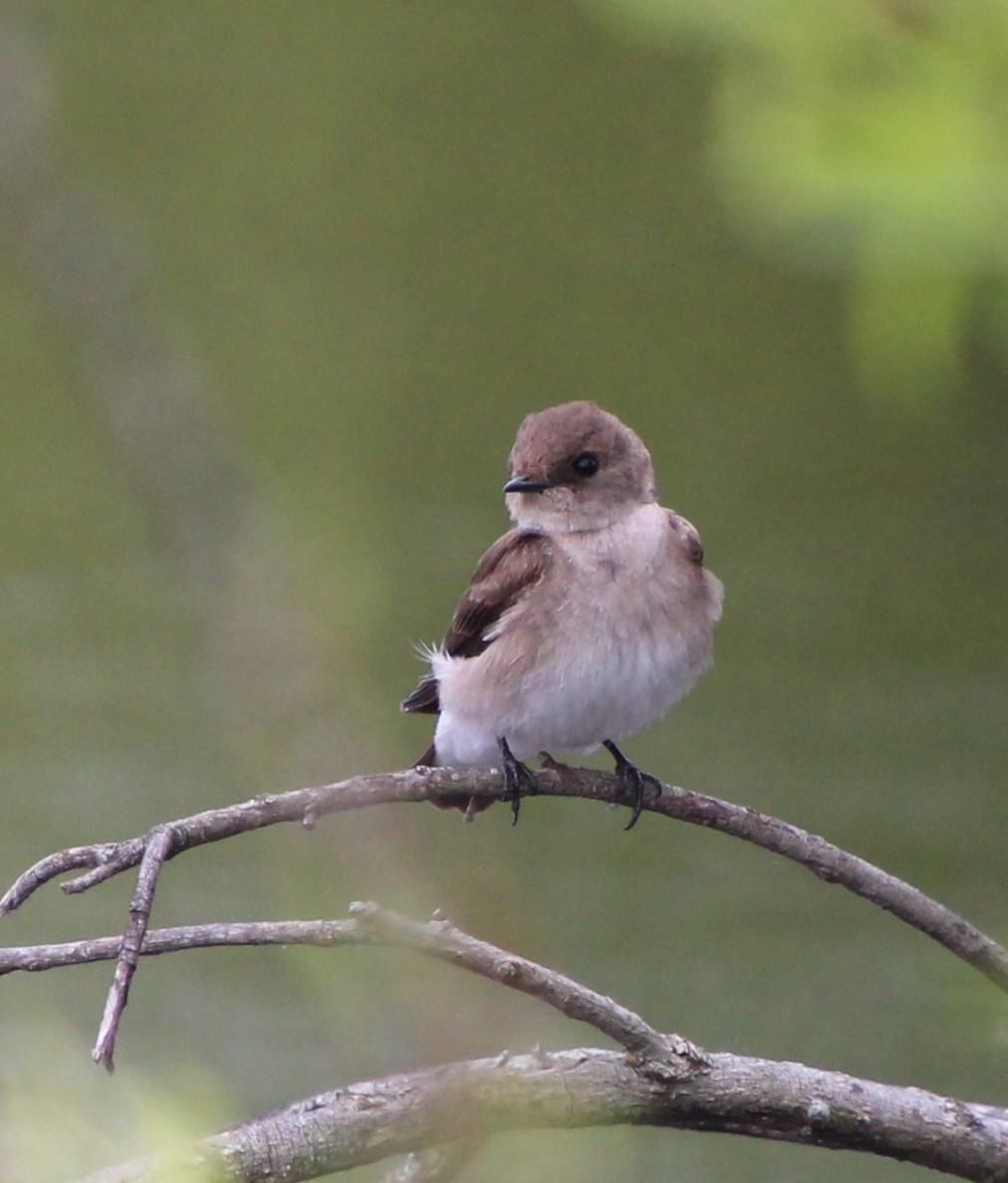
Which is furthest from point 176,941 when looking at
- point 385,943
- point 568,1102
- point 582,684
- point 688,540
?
point 688,540

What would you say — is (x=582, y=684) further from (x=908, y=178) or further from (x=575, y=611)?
(x=908, y=178)

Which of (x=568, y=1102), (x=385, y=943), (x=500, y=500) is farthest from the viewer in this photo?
(x=500, y=500)

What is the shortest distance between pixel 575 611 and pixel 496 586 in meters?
0.17

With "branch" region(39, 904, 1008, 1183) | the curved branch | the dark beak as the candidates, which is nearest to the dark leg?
the curved branch

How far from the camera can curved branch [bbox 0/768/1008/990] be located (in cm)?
146

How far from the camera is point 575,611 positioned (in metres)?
2.83

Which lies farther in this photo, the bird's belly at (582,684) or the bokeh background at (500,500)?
the bokeh background at (500,500)

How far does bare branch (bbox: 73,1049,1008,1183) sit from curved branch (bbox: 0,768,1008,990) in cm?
17

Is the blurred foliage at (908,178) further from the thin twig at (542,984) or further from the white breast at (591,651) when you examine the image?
the white breast at (591,651)

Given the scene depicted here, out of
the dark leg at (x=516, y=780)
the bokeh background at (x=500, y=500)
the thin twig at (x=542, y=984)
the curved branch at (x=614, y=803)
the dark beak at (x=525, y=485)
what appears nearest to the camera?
the thin twig at (x=542, y=984)

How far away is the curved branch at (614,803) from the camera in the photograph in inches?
57.5

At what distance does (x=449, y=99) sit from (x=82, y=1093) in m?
8.14

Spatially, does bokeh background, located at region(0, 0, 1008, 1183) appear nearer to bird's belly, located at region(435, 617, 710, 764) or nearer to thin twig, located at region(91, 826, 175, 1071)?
bird's belly, located at region(435, 617, 710, 764)

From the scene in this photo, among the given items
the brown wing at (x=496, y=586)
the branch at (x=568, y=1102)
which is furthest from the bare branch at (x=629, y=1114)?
the brown wing at (x=496, y=586)
